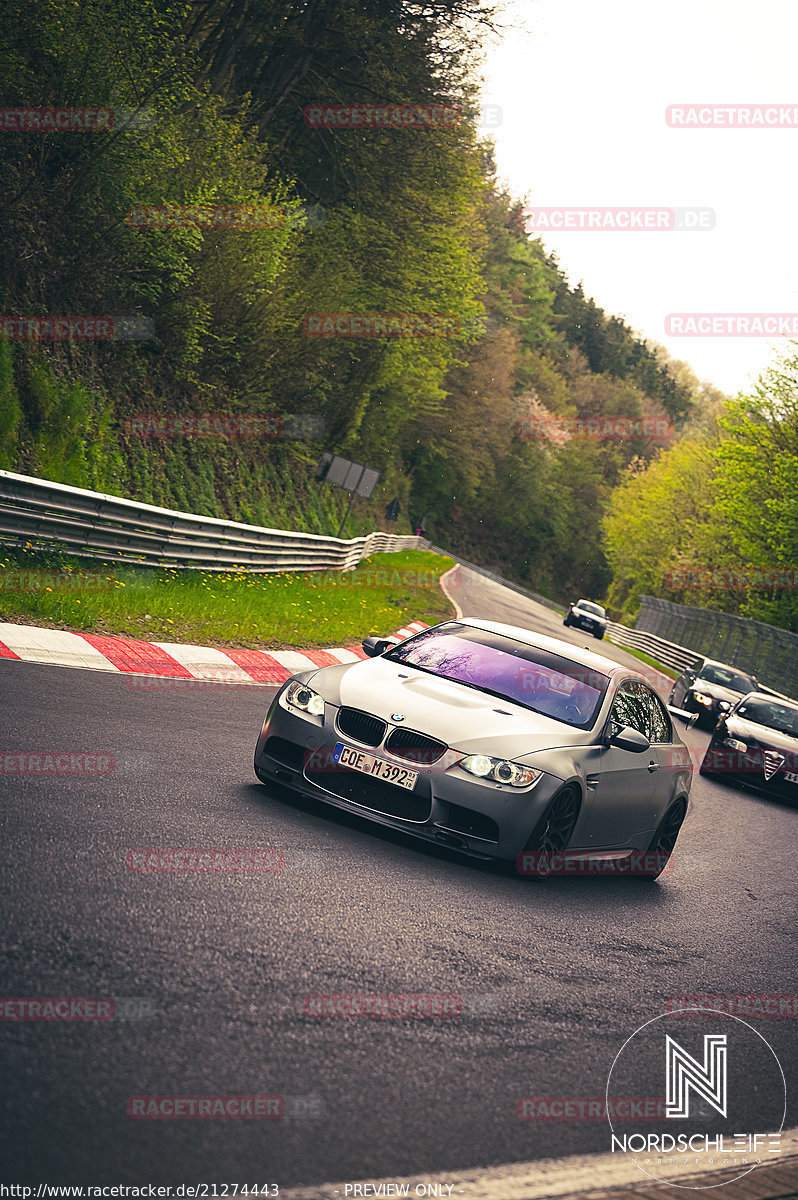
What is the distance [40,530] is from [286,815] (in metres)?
7.46

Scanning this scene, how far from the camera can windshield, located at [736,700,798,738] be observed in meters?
17.3

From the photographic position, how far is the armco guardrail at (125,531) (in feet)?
42.8

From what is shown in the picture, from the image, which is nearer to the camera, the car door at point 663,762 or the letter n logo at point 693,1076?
the letter n logo at point 693,1076

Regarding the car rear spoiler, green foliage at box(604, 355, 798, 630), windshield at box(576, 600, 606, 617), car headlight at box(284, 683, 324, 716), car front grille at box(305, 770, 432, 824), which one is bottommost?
windshield at box(576, 600, 606, 617)

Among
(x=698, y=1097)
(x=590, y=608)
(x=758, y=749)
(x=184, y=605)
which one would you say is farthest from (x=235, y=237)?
(x=590, y=608)

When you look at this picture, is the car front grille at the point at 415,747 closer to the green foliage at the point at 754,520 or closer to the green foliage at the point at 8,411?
the green foliage at the point at 8,411

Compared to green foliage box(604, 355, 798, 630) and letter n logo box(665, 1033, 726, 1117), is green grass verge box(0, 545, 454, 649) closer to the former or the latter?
letter n logo box(665, 1033, 726, 1117)

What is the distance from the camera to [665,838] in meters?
9.20

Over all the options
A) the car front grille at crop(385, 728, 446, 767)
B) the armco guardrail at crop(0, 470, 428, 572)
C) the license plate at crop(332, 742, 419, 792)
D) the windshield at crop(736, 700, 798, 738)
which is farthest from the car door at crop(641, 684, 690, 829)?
the windshield at crop(736, 700, 798, 738)

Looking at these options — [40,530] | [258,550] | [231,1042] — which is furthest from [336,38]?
[231,1042]

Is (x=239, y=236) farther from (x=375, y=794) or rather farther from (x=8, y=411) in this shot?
(x=375, y=794)

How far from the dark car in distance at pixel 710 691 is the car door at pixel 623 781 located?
16835 mm

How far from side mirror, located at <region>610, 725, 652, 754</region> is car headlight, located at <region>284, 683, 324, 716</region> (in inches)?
79.8

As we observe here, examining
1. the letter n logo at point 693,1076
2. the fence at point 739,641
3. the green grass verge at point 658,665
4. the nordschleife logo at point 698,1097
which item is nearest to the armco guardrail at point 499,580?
the fence at point 739,641
